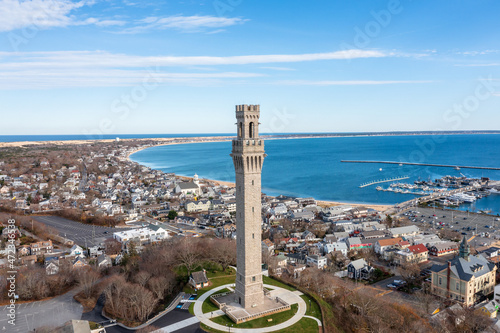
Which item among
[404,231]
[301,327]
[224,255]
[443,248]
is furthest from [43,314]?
[404,231]

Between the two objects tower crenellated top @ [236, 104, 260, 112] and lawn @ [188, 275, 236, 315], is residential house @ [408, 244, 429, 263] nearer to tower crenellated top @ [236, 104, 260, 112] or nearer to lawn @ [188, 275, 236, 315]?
lawn @ [188, 275, 236, 315]

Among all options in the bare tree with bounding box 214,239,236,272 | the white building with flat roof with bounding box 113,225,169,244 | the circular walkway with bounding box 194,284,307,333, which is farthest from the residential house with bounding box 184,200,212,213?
the circular walkway with bounding box 194,284,307,333

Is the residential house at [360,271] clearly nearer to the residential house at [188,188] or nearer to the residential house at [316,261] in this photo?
the residential house at [316,261]

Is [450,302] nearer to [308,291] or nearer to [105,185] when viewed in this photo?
[308,291]

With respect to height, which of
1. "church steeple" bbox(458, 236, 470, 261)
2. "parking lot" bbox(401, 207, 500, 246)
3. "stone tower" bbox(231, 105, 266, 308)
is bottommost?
"parking lot" bbox(401, 207, 500, 246)

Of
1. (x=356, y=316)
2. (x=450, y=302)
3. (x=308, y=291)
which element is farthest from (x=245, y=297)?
(x=450, y=302)

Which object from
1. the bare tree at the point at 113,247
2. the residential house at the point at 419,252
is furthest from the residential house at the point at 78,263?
the residential house at the point at 419,252

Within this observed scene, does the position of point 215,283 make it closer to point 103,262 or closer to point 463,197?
point 103,262
